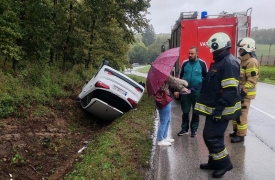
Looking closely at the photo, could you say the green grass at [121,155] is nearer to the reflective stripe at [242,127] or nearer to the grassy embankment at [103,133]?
the grassy embankment at [103,133]

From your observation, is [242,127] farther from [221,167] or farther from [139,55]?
[139,55]

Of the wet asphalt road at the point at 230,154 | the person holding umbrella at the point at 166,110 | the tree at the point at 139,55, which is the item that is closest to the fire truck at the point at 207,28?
the wet asphalt road at the point at 230,154


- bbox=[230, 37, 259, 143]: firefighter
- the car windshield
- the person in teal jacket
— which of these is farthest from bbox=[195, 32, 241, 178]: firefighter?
the car windshield

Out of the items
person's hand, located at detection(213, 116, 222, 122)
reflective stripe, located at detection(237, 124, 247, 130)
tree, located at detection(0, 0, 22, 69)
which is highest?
tree, located at detection(0, 0, 22, 69)

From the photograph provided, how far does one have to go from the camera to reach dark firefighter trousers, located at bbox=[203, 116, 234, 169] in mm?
3900

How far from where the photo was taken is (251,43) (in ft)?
17.4

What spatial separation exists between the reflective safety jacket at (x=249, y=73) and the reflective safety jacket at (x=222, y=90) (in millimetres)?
1669

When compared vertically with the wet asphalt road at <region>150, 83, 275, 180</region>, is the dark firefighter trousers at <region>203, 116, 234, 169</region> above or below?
above

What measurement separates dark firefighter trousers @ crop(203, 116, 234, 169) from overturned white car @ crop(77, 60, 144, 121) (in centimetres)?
400

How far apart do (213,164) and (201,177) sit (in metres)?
0.28

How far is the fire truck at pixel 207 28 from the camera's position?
9000mm

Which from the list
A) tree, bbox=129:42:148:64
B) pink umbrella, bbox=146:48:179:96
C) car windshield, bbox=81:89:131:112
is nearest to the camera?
pink umbrella, bbox=146:48:179:96

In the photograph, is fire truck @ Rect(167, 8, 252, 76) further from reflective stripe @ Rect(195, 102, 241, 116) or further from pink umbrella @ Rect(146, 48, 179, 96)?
reflective stripe @ Rect(195, 102, 241, 116)

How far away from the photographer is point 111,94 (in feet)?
25.3
